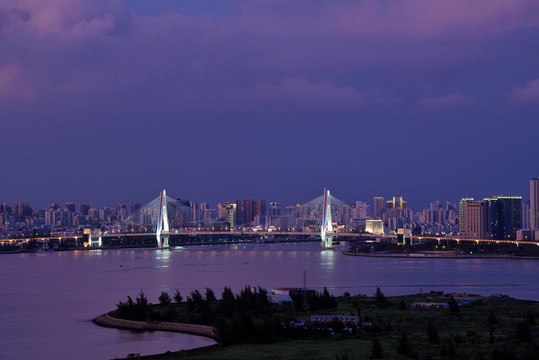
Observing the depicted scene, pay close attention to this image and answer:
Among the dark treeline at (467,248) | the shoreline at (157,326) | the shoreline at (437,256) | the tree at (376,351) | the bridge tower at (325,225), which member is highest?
the bridge tower at (325,225)

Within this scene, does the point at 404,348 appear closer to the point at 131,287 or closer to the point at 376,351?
A: the point at 376,351

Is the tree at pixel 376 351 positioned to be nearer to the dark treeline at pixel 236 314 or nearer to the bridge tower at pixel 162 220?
the dark treeline at pixel 236 314

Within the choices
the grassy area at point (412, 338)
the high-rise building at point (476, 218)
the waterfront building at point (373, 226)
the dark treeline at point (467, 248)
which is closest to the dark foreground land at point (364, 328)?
the grassy area at point (412, 338)

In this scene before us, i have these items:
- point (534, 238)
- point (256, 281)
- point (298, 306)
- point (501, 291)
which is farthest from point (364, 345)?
point (534, 238)

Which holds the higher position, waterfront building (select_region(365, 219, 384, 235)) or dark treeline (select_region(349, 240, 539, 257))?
waterfront building (select_region(365, 219, 384, 235))

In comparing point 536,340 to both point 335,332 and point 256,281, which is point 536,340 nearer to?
point 335,332

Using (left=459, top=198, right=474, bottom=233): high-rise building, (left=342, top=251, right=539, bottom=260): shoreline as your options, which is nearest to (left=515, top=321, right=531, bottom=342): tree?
(left=342, top=251, right=539, bottom=260): shoreline

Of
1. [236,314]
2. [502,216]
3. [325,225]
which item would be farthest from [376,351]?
[502,216]

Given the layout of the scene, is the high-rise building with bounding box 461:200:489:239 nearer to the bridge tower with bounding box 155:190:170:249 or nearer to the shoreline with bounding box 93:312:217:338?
the bridge tower with bounding box 155:190:170:249
